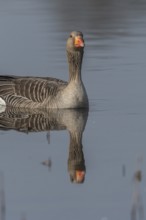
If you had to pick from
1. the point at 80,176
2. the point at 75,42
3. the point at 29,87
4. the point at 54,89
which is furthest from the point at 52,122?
the point at 80,176

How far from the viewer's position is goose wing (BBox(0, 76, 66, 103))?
18.4 metres

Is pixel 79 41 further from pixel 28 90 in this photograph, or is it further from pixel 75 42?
pixel 28 90

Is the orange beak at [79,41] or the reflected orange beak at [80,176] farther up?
the orange beak at [79,41]

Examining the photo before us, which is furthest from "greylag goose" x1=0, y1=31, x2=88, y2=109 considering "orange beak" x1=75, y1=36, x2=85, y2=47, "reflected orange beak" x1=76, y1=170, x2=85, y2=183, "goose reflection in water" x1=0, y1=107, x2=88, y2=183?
"reflected orange beak" x1=76, y1=170, x2=85, y2=183

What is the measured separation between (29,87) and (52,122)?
1.51 meters

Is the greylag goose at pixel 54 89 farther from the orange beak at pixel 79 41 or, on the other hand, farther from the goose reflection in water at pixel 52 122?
the goose reflection in water at pixel 52 122

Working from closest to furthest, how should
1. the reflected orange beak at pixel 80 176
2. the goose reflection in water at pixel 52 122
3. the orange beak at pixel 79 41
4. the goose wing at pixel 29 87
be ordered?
the reflected orange beak at pixel 80 176 < the goose reflection in water at pixel 52 122 < the orange beak at pixel 79 41 < the goose wing at pixel 29 87

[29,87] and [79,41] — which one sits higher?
[79,41]

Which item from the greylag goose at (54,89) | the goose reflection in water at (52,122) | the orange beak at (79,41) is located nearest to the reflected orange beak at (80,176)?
the goose reflection in water at (52,122)

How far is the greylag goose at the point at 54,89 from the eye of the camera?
1817 cm

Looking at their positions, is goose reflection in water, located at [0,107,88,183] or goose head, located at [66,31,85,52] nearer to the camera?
A: goose reflection in water, located at [0,107,88,183]

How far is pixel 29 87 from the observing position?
1861 cm

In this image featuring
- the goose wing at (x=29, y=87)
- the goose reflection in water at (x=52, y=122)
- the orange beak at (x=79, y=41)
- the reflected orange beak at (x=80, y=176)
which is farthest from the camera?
the goose wing at (x=29, y=87)

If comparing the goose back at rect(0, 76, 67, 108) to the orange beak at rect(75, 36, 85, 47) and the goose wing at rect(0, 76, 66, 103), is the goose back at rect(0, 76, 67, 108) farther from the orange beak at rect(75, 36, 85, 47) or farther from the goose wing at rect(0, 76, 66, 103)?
the orange beak at rect(75, 36, 85, 47)
